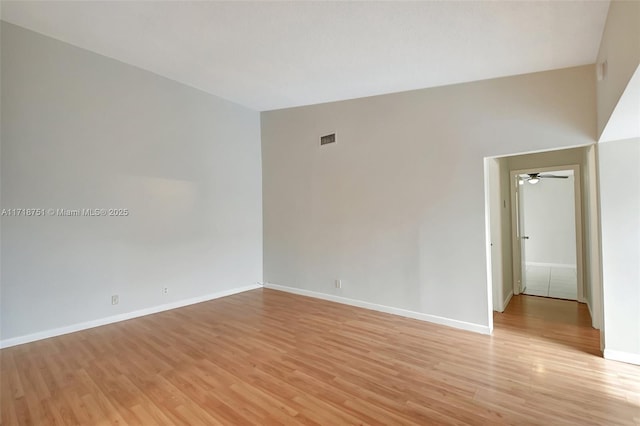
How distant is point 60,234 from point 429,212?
14.8 ft

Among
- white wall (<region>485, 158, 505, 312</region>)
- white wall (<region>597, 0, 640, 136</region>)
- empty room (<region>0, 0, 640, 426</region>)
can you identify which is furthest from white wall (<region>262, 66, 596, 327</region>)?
white wall (<region>485, 158, 505, 312</region>)

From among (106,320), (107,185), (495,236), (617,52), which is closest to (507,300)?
(495,236)

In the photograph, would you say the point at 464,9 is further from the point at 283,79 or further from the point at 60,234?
the point at 60,234

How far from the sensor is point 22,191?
3.20 metres

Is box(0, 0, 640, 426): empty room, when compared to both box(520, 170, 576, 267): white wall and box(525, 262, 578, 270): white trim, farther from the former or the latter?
box(520, 170, 576, 267): white wall

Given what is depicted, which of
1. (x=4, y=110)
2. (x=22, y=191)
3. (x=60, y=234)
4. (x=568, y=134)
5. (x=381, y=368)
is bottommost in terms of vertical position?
(x=381, y=368)

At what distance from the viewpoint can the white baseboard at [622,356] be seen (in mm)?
2664

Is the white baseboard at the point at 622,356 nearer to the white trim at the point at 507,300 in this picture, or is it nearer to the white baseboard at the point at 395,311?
the white baseboard at the point at 395,311

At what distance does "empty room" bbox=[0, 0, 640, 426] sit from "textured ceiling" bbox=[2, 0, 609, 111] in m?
0.03

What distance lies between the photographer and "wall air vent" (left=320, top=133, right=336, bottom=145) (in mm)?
4770

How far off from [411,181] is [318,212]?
1698 millimetres

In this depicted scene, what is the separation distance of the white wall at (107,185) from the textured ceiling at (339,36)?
448mm

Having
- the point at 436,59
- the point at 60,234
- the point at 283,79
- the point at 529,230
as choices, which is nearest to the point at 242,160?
the point at 283,79

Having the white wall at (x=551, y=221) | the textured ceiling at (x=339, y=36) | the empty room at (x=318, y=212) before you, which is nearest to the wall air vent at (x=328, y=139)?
the empty room at (x=318, y=212)
